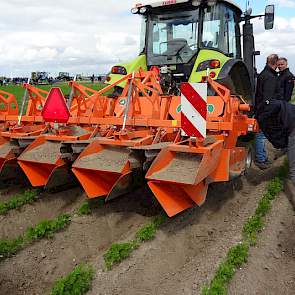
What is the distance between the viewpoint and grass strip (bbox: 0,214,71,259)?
12.2ft

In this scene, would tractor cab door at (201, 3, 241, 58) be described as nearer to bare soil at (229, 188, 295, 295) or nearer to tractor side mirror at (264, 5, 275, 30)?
tractor side mirror at (264, 5, 275, 30)

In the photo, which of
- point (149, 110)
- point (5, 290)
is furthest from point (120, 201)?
point (5, 290)

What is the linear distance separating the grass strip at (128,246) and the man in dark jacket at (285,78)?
9.49 ft

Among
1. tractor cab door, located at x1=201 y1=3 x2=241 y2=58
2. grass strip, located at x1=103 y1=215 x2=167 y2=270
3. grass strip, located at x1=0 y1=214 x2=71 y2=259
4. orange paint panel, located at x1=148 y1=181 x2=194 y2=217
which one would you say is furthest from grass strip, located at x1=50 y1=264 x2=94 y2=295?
tractor cab door, located at x1=201 y1=3 x2=241 y2=58

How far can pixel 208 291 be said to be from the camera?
2982 millimetres

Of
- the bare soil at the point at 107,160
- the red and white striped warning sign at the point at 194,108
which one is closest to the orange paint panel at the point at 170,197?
the bare soil at the point at 107,160

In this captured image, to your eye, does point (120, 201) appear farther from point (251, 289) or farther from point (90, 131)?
point (251, 289)

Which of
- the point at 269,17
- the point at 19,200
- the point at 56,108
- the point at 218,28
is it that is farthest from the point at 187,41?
the point at 19,200

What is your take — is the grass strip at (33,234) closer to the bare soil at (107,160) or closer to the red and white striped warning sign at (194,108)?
the bare soil at (107,160)

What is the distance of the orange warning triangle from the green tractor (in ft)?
6.59

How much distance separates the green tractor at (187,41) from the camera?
6246 mm

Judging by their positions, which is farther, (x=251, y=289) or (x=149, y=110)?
(x=149, y=110)

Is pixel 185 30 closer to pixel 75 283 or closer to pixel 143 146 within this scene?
pixel 143 146

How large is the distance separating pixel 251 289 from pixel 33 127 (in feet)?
11.7
